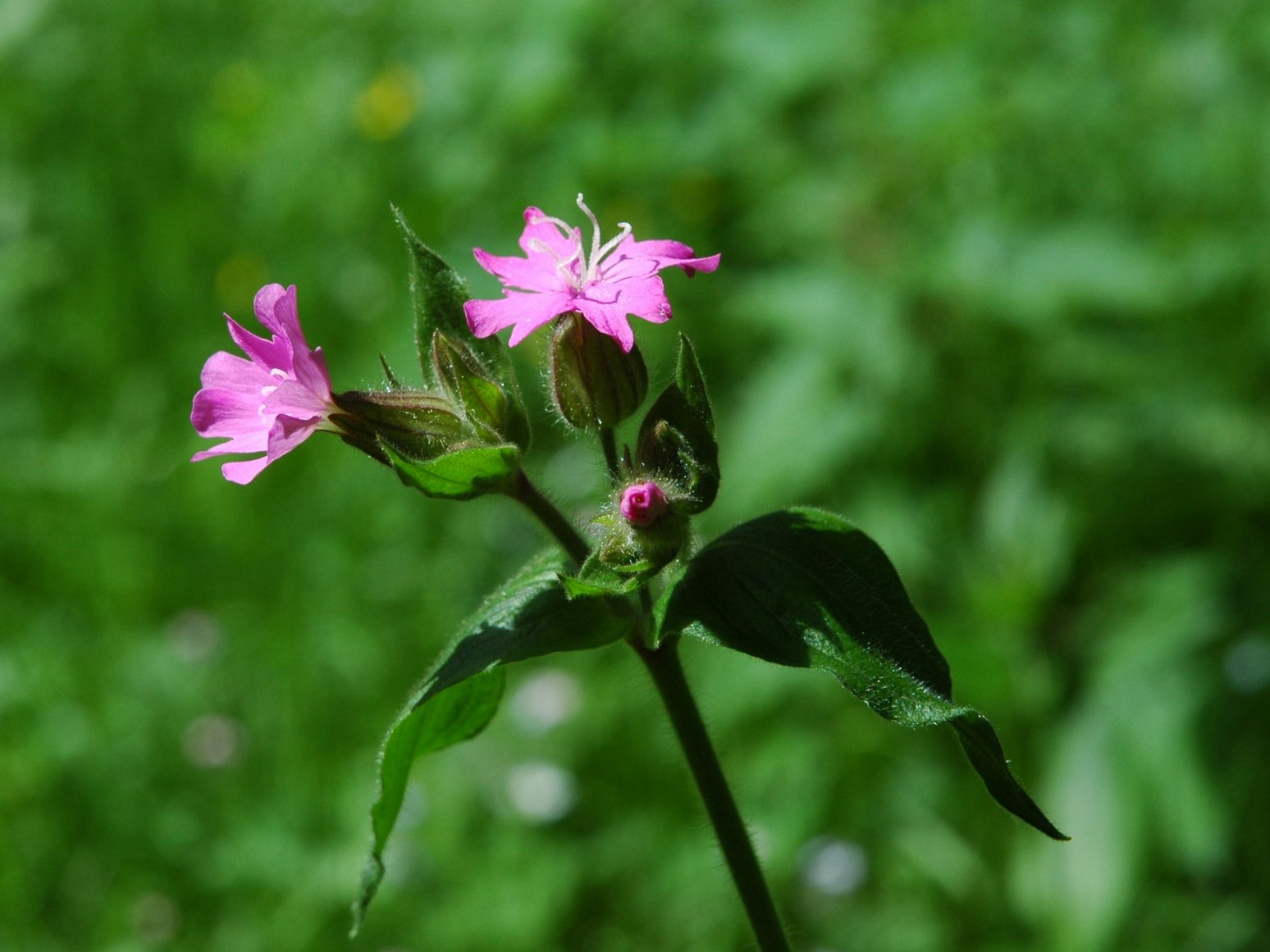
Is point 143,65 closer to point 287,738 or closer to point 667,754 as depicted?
point 287,738

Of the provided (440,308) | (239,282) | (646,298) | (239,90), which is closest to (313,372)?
(440,308)

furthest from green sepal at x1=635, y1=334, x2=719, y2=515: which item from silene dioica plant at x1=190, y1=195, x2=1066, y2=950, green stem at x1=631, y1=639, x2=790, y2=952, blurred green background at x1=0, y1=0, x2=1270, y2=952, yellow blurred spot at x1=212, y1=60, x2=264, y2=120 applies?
yellow blurred spot at x1=212, y1=60, x2=264, y2=120

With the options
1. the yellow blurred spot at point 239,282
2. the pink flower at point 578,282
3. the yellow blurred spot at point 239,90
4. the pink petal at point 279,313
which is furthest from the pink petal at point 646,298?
the yellow blurred spot at point 239,90

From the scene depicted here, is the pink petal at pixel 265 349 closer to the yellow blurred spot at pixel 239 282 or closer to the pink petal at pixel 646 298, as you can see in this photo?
the pink petal at pixel 646 298

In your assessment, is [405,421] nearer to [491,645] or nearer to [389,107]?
[491,645]

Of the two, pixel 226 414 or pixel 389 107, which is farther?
pixel 389 107

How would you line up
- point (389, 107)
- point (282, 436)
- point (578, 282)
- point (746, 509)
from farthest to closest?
point (389, 107), point (746, 509), point (578, 282), point (282, 436)

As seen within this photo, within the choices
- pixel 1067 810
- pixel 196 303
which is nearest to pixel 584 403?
pixel 1067 810
